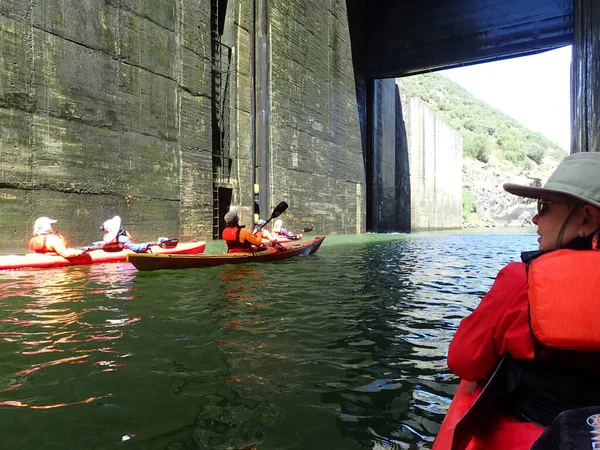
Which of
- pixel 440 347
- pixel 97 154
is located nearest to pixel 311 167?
pixel 97 154

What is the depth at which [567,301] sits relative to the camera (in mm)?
1370

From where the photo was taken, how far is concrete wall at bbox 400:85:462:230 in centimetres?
3280

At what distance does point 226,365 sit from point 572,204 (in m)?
2.56

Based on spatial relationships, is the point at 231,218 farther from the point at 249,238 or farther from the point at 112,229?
the point at 112,229

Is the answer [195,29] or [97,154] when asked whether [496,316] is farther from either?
[195,29]

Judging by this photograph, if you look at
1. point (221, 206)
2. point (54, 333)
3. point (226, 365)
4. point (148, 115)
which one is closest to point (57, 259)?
point (54, 333)

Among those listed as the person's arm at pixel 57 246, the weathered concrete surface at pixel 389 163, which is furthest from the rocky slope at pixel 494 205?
the person's arm at pixel 57 246

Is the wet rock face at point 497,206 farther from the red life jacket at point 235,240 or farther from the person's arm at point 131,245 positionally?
the person's arm at point 131,245

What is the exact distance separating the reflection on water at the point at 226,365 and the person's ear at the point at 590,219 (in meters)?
1.40

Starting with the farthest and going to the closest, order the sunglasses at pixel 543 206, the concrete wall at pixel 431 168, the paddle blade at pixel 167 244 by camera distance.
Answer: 1. the concrete wall at pixel 431 168
2. the paddle blade at pixel 167 244
3. the sunglasses at pixel 543 206

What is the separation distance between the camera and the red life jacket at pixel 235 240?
966 cm

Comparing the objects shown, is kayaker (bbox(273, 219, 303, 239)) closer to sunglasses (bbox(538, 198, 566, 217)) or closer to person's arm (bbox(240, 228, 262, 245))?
person's arm (bbox(240, 228, 262, 245))

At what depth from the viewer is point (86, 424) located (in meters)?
2.45

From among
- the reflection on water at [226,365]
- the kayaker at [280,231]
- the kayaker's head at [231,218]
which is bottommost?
the reflection on water at [226,365]
